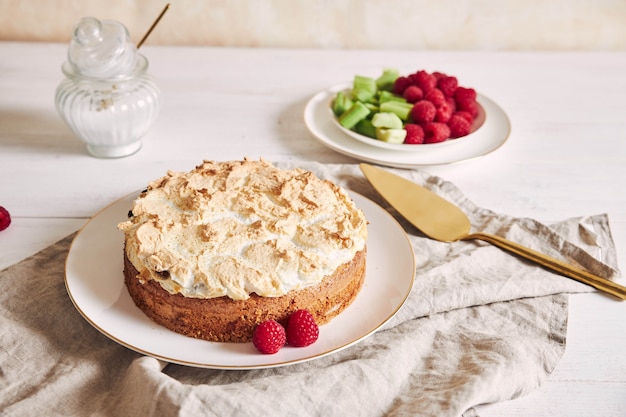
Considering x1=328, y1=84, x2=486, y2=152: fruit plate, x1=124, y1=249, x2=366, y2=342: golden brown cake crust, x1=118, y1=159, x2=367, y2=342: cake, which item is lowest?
x1=328, y1=84, x2=486, y2=152: fruit plate

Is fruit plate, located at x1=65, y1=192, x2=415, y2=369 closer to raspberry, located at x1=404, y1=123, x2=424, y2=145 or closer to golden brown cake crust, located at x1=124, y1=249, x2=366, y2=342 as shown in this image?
golden brown cake crust, located at x1=124, y1=249, x2=366, y2=342

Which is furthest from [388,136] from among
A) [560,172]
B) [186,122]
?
[186,122]

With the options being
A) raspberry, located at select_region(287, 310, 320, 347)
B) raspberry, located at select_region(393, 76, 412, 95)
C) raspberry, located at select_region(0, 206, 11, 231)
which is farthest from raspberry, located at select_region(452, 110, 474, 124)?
raspberry, located at select_region(0, 206, 11, 231)

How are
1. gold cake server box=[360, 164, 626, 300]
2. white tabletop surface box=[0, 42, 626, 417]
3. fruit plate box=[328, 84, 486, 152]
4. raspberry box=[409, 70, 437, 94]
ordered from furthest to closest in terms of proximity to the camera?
raspberry box=[409, 70, 437, 94], fruit plate box=[328, 84, 486, 152], gold cake server box=[360, 164, 626, 300], white tabletop surface box=[0, 42, 626, 417]

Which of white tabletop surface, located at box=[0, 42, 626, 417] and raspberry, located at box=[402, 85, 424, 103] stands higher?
raspberry, located at box=[402, 85, 424, 103]

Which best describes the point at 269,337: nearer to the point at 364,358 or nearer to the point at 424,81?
the point at 364,358

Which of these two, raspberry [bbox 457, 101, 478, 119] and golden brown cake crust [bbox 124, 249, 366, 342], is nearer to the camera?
golden brown cake crust [bbox 124, 249, 366, 342]

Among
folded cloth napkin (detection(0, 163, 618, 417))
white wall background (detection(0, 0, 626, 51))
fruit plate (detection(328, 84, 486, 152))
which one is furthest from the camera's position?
white wall background (detection(0, 0, 626, 51))

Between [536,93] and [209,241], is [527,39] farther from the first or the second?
[209,241]
